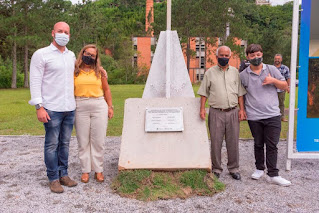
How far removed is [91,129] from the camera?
443cm

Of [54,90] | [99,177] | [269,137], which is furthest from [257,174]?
[54,90]

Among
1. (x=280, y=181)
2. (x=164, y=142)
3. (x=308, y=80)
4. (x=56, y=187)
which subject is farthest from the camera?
(x=308, y=80)

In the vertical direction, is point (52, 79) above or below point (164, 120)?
above

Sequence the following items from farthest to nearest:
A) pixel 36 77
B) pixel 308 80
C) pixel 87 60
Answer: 1. pixel 308 80
2. pixel 87 60
3. pixel 36 77

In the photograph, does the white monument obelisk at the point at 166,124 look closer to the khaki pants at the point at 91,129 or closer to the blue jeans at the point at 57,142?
the khaki pants at the point at 91,129

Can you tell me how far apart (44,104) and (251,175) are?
2966 millimetres

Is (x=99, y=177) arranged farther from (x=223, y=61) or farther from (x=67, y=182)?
(x=223, y=61)

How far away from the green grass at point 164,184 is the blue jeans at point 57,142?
0.73m

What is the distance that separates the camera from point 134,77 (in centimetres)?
4356

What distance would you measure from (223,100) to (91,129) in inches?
70.3

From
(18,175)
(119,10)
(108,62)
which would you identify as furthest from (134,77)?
(18,175)

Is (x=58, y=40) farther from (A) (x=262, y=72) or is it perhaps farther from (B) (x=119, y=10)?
(B) (x=119, y=10)

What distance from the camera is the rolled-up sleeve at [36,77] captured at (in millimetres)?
3816

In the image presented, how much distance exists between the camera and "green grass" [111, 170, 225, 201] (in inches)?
158
